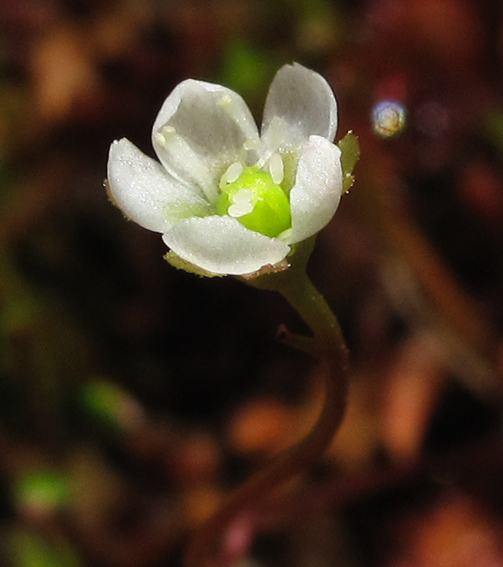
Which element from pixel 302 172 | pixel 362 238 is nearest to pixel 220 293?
pixel 362 238

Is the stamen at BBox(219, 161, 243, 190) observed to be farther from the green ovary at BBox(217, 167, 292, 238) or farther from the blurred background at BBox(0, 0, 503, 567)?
the blurred background at BBox(0, 0, 503, 567)

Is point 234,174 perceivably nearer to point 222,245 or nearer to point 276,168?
point 276,168

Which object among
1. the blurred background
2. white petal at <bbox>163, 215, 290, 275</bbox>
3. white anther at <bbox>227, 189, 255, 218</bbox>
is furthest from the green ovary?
the blurred background

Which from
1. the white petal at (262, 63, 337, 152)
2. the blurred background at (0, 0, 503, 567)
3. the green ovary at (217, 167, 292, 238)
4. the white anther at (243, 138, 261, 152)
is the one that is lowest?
the blurred background at (0, 0, 503, 567)

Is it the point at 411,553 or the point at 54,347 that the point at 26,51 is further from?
the point at 411,553

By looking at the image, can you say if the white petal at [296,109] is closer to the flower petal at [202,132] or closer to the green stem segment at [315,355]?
the flower petal at [202,132]
